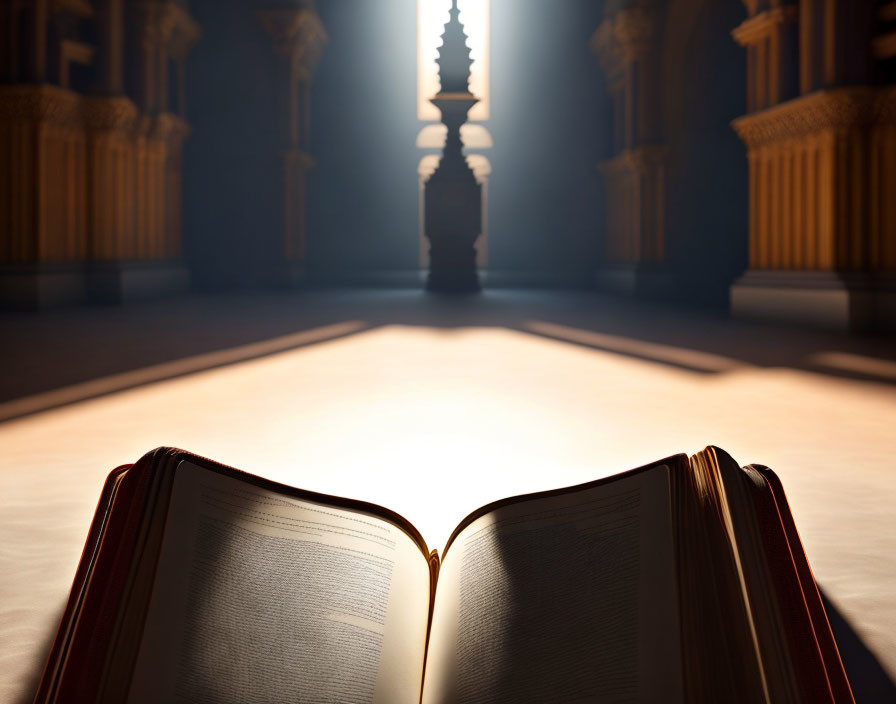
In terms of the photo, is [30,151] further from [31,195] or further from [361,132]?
[361,132]

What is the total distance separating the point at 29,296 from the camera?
8.92 m

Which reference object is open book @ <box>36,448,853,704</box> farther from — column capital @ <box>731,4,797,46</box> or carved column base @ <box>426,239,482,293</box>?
carved column base @ <box>426,239,482,293</box>

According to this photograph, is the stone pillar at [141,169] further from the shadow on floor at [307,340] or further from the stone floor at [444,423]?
the stone floor at [444,423]

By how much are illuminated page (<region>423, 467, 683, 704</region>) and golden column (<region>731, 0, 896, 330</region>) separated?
22.1ft

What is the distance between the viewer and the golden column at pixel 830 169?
684cm

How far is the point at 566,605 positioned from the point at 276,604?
285 mm

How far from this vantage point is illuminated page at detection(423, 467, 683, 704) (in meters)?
0.71

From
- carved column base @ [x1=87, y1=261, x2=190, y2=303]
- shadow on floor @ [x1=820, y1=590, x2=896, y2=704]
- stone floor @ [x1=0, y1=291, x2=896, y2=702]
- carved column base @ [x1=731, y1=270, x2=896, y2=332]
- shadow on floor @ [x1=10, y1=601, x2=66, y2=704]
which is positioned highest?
carved column base @ [x1=87, y1=261, x2=190, y2=303]

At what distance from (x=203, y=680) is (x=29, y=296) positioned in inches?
368

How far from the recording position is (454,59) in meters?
12.7

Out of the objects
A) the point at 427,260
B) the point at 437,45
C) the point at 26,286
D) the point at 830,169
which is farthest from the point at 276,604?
the point at 437,45

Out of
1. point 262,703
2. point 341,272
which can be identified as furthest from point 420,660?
point 341,272

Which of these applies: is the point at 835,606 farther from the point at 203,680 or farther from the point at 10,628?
the point at 10,628

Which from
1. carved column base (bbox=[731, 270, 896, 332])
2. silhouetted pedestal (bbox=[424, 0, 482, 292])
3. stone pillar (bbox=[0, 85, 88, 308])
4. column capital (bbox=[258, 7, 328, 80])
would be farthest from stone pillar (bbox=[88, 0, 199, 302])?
carved column base (bbox=[731, 270, 896, 332])
